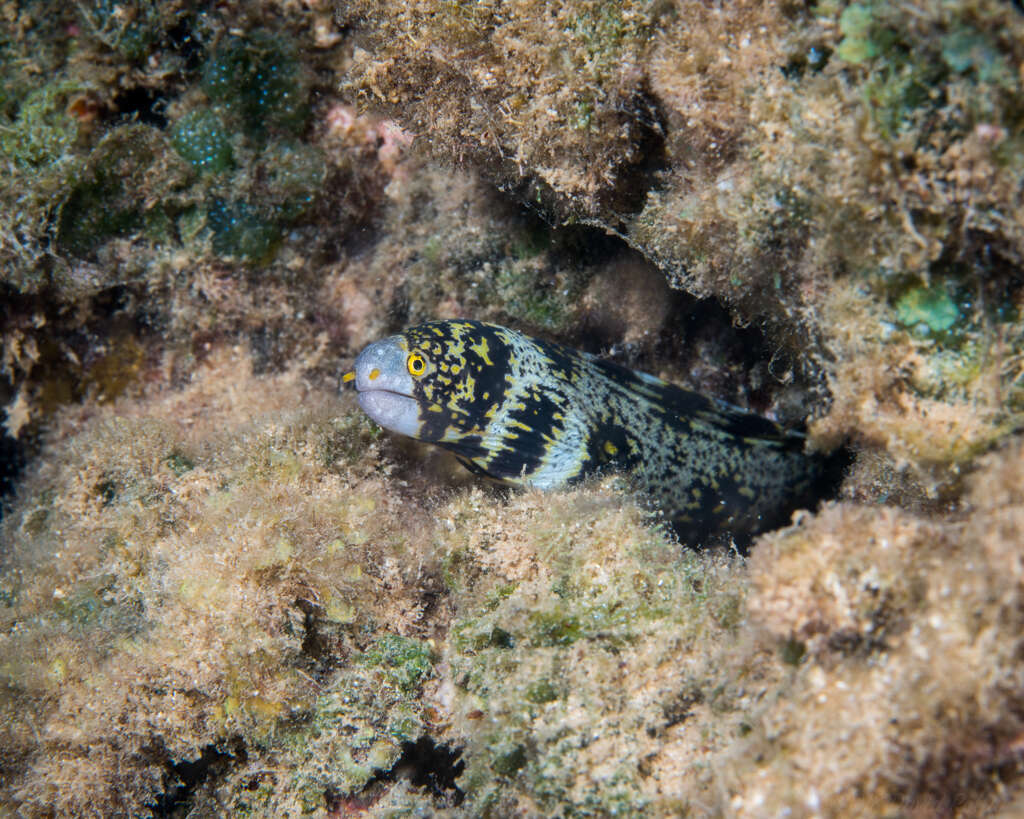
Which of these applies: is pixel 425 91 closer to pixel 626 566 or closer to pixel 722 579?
pixel 626 566

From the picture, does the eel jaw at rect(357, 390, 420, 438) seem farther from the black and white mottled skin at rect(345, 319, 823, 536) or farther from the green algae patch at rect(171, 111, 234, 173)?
the green algae patch at rect(171, 111, 234, 173)

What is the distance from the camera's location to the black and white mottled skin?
3.30 meters

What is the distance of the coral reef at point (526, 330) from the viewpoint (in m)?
1.83

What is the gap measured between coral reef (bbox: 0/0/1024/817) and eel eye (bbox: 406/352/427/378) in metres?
0.57

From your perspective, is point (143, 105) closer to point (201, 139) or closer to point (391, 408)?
point (201, 139)

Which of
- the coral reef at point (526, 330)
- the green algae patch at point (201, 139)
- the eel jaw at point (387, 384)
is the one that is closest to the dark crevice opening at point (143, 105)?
the coral reef at point (526, 330)

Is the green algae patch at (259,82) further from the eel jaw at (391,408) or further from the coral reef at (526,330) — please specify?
the eel jaw at (391,408)

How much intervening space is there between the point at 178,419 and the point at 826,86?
4318 millimetres

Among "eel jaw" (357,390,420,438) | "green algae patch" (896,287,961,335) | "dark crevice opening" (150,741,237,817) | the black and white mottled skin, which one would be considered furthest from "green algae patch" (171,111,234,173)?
"green algae patch" (896,287,961,335)

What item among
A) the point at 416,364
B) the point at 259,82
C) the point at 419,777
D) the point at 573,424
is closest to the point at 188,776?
the point at 419,777

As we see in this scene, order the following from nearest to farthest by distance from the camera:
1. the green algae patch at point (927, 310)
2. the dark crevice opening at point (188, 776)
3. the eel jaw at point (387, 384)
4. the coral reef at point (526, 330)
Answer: the coral reef at point (526, 330) → the green algae patch at point (927, 310) → the dark crevice opening at point (188, 776) → the eel jaw at point (387, 384)

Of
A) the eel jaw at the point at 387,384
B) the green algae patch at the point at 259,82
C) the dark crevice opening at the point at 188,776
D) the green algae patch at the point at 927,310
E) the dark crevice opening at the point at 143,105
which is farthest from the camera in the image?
the dark crevice opening at the point at 143,105

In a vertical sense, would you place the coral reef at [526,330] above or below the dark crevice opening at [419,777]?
above

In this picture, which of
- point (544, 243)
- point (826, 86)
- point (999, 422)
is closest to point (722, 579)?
point (999, 422)
